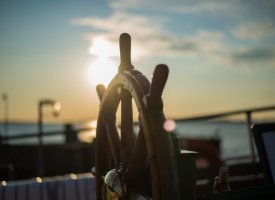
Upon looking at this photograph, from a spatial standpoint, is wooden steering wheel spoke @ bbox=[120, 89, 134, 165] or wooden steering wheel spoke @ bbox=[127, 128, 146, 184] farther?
wooden steering wheel spoke @ bbox=[120, 89, 134, 165]

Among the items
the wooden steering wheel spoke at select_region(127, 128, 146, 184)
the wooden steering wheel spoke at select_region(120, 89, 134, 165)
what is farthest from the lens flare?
the wooden steering wheel spoke at select_region(120, 89, 134, 165)

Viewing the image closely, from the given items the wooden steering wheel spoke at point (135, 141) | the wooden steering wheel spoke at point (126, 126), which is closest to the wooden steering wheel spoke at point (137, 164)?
the wooden steering wheel spoke at point (135, 141)

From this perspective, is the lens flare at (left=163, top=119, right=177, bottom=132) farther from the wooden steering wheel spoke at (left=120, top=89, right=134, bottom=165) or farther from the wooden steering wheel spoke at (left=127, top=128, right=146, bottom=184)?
the wooden steering wheel spoke at (left=120, top=89, right=134, bottom=165)

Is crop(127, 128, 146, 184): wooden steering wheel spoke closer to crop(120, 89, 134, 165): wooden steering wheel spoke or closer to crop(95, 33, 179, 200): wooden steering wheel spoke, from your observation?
crop(95, 33, 179, 200): wooden steering wheel spoke

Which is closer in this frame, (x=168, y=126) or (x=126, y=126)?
(x=168, y=126)

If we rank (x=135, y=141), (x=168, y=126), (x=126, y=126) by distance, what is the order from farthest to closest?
(x=126, y=126) → (x=135, y=141) → (x=168, y=126)

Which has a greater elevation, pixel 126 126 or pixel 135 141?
pixel 126 126

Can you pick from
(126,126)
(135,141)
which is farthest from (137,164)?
(126,126)

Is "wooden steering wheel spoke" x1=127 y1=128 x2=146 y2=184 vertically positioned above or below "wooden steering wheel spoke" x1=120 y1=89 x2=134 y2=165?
below

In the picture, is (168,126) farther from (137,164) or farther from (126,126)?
(126,126)

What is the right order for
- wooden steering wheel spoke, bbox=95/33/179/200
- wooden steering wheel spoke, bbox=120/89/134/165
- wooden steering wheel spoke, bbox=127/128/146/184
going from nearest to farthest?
1. wooden steering wheel spoke, bbox=95/33/179/200
2. wooden steering wheel spoke, bbox=127/128/146/184
3. wooden steering wheel spoke, bbox=120/89/134/165

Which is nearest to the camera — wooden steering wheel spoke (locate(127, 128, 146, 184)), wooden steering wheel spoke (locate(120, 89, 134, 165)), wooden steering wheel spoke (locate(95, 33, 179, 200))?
wooden steering wheel spoke (locate(95, 33, 179, 200))

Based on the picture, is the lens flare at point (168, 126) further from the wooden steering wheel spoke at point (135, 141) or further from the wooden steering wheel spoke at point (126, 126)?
the wooden steering wheel spoke at point (126, 126)

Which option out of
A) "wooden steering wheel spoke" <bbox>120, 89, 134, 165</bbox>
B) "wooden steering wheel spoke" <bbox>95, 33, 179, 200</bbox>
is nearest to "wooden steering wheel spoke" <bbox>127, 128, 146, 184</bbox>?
"wooden steering wheel spoke" <bbox>95, 33, 179, 200</bbox>
